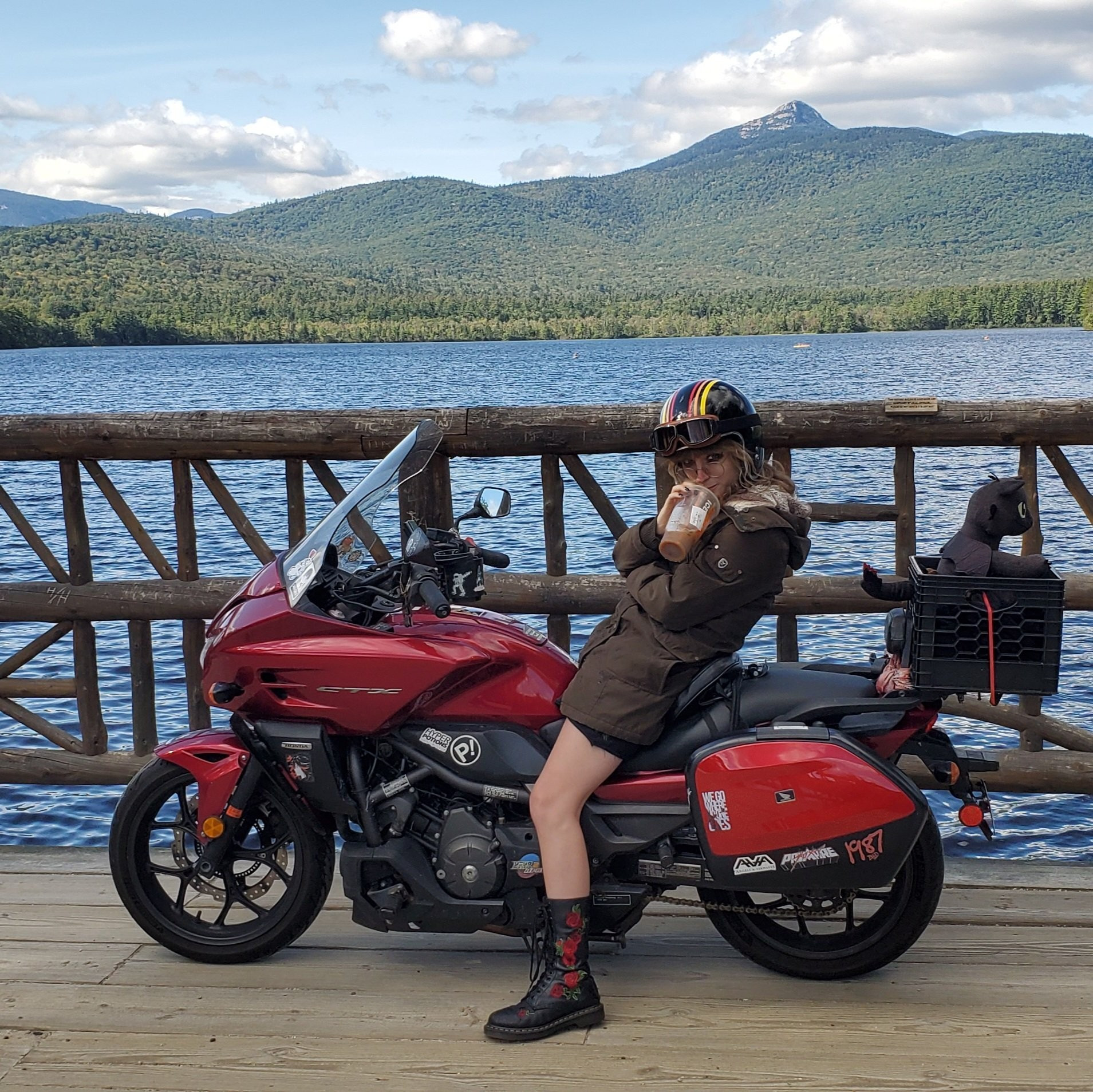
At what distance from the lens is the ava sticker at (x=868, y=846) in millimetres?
2951

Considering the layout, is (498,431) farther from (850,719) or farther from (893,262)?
(893,262)

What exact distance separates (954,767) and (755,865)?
515 mm

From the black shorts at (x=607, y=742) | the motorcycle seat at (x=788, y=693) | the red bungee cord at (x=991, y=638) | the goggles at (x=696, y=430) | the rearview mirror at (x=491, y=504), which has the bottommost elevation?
the black shorts at (x=607, y=742)

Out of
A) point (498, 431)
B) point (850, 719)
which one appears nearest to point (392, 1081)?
point (850, 719)

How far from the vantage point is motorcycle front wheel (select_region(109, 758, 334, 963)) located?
3.35 m

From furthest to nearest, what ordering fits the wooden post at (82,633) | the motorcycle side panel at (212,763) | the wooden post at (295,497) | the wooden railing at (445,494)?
the wooden post at (82,633), the wooden post at (295,497), the wooden railing at (445,494), the motorcycle side panel at (212,763)

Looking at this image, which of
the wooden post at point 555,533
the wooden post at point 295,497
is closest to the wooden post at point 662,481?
the wooden post at point 555,533

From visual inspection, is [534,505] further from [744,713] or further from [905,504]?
[744,713]

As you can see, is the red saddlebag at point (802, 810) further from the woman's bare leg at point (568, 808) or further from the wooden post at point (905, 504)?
the wooden post at point (905, 504)

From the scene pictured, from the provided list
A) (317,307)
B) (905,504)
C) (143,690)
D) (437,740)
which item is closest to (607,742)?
(437,740)

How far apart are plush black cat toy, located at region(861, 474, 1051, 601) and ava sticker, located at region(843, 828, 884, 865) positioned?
545 mm

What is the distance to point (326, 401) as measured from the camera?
147 ft

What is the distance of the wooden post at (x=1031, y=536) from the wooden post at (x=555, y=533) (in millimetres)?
1605

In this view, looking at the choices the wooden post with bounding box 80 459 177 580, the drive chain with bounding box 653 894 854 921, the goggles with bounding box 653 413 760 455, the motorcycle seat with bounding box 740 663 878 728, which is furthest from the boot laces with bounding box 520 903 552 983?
the wooden post with bounding box 80 459 177 580
